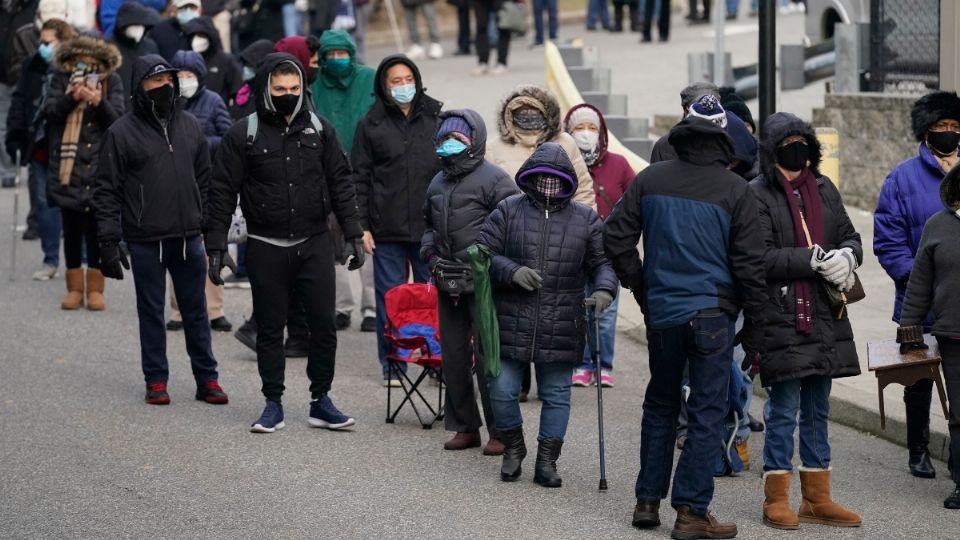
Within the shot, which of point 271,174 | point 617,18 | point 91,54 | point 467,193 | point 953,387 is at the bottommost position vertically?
point 953,387

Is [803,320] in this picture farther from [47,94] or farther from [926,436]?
[47,94]

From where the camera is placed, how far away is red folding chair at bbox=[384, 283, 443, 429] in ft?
34.8

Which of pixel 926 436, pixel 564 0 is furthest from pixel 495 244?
pixel 564 0

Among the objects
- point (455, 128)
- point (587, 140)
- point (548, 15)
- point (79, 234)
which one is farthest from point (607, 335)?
point (548, 15)

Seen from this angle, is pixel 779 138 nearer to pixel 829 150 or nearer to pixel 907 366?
pixel 907 366

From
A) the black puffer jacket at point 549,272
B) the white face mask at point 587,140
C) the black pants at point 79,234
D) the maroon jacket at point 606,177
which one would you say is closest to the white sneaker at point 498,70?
the black pants at point 79,234

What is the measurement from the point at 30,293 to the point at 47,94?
1988 mm

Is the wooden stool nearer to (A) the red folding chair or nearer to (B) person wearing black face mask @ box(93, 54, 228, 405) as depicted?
(A) the red folding chair

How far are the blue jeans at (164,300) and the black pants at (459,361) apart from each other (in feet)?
5.91

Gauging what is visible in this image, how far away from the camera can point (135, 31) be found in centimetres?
1633

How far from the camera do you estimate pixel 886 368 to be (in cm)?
884

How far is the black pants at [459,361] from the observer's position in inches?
392

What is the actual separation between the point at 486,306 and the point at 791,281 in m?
1.61

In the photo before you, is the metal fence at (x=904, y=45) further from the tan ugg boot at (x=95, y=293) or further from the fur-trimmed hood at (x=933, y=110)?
the tan ugg boot at (x=95, y=293)
